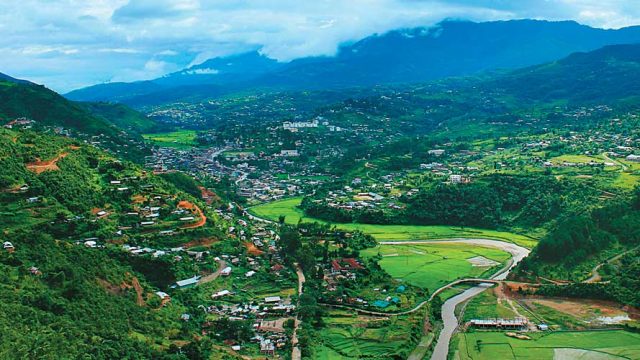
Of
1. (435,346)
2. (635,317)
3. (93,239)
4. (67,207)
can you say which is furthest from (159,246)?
(635,317)

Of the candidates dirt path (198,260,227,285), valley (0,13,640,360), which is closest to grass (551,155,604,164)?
valley (0,13,640,360)

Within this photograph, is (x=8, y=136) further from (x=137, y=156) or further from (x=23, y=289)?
(x=137, y=156)

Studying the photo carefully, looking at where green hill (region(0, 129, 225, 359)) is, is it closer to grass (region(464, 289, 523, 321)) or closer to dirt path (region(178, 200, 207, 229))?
dirt path (region(178, 200, 207, 229))

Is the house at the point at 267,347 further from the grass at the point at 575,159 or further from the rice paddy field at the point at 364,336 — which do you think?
the grass at the point at 575,159

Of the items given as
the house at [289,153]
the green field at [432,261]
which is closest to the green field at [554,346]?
the green field at [432,261]

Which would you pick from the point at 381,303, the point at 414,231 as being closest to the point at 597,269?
the point at 381,303
